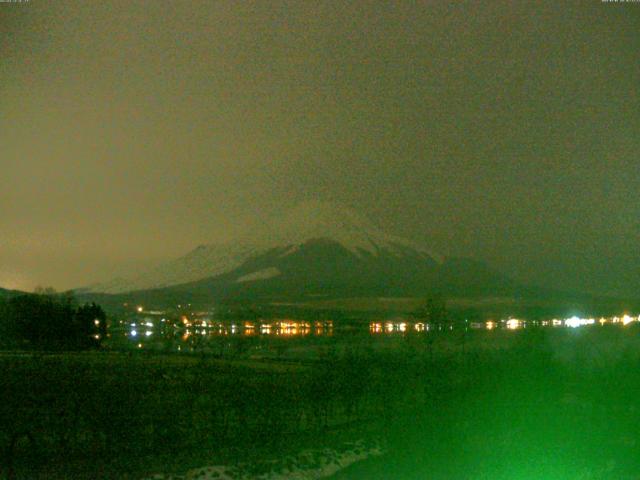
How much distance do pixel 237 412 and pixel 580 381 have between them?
461 inches

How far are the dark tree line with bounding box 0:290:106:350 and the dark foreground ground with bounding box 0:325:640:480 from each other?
2070 cm

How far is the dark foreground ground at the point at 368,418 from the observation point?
51.3 feet

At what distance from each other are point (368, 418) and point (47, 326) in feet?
112

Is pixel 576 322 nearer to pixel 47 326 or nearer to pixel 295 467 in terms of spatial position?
pixel 47 326

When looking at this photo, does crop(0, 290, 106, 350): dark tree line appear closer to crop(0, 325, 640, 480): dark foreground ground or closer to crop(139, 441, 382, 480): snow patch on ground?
crop(0, 325, 640, 480): dark foreground ground

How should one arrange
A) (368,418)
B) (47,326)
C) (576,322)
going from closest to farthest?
1. (368,418)
2. (47,326)
3. (576,322)

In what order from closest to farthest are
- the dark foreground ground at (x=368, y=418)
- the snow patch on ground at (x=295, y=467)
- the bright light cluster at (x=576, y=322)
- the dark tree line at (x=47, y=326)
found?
the snow patch on ground at (x=295, y=467) < the dark foreground ground at (x=368, y=418) < the dark tree line at (x=47, y=326) < the bright light cluster at (x=576, y=322)

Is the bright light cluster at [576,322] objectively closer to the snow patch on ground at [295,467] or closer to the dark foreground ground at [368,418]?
the dark foreground ground at [368,418]

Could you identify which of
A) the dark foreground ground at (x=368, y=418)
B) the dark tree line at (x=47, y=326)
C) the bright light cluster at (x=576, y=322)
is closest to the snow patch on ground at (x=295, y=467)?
the dark foreground ground at (x=368, y=418)

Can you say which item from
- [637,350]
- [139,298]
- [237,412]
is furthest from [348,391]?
[139,298]

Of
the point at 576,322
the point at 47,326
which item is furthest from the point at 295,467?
the point at 576,322

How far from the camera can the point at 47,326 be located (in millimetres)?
51875

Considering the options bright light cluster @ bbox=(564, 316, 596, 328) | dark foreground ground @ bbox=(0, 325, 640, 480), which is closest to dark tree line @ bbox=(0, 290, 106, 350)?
dark foreground ground @ bbox=(0, 325, 640, 480)

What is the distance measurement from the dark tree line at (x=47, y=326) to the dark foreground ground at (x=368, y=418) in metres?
20.7
